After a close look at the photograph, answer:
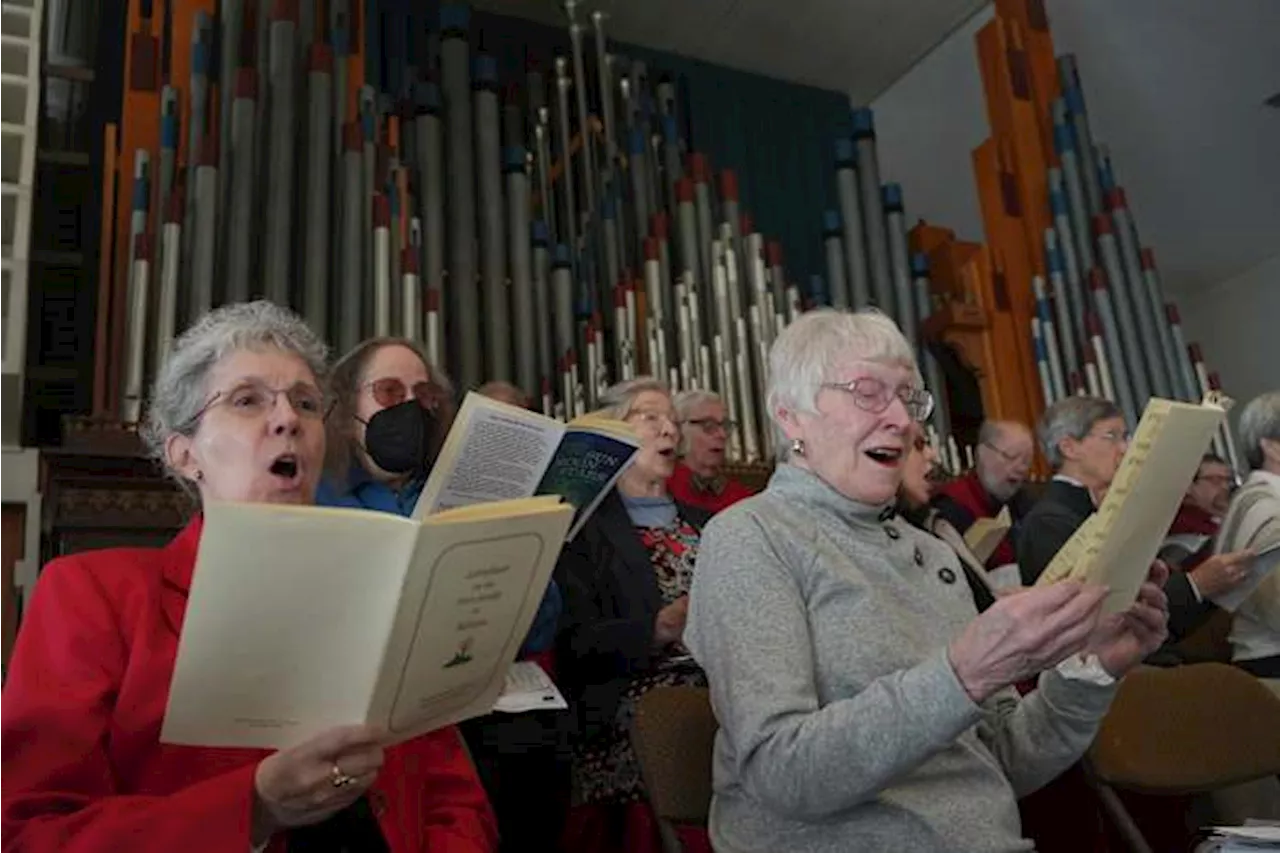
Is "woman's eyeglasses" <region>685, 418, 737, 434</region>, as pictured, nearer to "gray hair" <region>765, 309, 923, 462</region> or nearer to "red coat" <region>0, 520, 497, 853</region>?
"gray hair" <region>765, 309, 923, 462</region>

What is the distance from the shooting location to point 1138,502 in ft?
3.68

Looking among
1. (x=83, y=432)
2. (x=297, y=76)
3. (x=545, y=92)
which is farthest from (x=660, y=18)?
(x=83, y=432)

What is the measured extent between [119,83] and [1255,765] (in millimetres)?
3693

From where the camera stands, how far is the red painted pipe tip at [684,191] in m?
4.12

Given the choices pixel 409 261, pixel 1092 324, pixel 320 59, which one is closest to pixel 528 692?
pixel 409 261

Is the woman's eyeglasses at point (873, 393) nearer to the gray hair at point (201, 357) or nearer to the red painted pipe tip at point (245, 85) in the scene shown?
the gray hair at point (201, 357)

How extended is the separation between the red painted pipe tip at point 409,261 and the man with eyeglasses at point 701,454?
0.94 meters

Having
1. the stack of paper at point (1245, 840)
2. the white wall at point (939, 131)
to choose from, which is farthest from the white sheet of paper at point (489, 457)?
the white wall at point (939, 131)

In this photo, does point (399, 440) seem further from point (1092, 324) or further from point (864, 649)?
point (1092, 324)

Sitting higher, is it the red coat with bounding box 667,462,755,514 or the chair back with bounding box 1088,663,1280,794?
the red coat with bounding box 667,462,755,514

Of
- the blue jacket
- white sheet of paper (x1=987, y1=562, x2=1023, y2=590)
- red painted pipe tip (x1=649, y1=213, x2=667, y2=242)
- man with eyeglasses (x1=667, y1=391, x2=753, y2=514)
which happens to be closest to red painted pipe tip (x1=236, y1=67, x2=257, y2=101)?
red painted pipe tip (x1=649, y1=213, x2=667, y2=242)

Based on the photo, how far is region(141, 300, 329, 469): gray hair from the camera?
4.30 ft

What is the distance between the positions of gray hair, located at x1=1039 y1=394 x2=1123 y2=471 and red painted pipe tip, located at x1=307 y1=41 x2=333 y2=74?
7.72ft

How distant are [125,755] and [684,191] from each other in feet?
11.1
